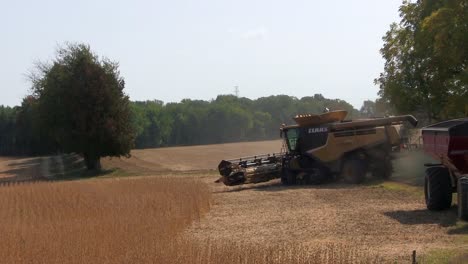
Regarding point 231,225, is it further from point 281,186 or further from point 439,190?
point 281,186

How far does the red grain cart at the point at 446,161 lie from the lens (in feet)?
55.6

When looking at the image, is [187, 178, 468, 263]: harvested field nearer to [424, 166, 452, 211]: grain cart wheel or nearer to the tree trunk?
[424, 166, 452, 211]: grain cart wheel

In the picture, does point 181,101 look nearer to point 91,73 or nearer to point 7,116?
point 7,116

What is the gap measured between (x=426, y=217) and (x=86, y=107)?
1565 inches

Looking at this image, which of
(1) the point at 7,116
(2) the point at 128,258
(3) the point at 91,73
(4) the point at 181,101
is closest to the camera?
(2) the point at 128,258

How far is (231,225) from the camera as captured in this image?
17.4 m

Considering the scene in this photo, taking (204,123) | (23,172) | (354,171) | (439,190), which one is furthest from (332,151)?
(204,123)

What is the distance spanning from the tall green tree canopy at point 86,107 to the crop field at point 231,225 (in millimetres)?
23877

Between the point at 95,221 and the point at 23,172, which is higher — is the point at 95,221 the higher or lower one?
the lower one

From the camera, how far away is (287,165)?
98.4ft

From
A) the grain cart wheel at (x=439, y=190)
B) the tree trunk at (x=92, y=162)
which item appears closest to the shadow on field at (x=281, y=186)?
the grain cart wheel at (x=439, y=190)

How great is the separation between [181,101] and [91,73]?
11022 cm

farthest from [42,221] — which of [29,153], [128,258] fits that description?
[29,153]

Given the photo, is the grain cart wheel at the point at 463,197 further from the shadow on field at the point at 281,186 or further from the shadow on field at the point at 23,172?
the shadow on field at the point at 23,172
